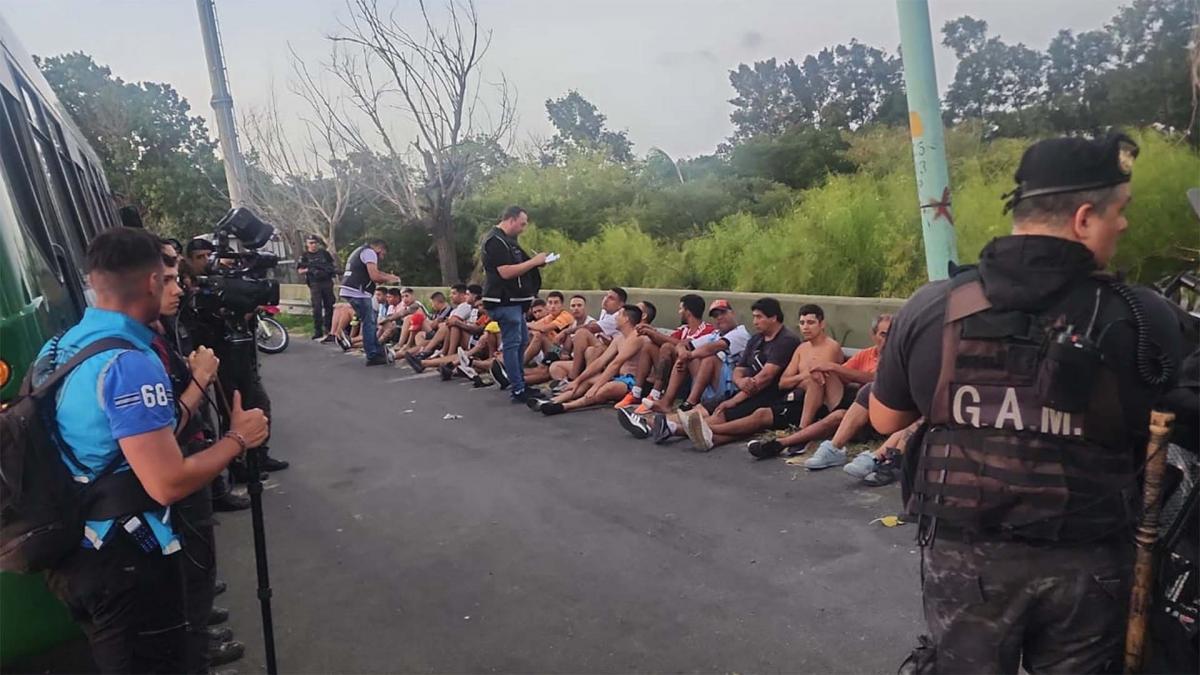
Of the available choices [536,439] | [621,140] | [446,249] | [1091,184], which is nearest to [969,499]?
[1091,184]

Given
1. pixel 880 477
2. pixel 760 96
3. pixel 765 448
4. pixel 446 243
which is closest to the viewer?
pixel 880 477

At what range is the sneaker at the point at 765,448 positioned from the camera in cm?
597

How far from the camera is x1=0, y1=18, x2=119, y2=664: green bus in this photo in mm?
2785

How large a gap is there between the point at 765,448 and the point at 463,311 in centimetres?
592

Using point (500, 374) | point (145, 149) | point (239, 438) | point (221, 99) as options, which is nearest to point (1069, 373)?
point (239, 438)

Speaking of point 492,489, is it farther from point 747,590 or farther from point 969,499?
point 969,499

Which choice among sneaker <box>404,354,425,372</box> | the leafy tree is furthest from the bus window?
the leafy tree

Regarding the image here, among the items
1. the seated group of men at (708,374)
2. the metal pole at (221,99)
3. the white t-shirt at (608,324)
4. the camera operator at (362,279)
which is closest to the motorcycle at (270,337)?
the metal pole at (221,99)

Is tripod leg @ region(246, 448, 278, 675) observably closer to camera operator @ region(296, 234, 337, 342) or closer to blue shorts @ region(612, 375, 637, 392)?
blue shorts @ region(612, 375, 637, 392)

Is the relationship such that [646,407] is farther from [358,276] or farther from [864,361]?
[358,276]

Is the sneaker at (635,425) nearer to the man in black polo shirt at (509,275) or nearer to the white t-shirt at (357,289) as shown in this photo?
the man in black polo shirt at (509,275)

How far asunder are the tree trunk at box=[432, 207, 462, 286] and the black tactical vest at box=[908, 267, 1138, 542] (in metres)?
16.5

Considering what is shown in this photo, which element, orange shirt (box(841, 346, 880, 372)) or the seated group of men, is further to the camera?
orange shirt (box(841, 346, 880, 372))

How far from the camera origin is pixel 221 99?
45.5 ft
